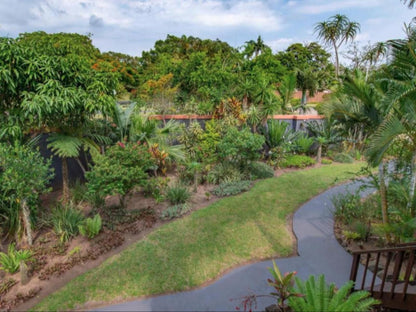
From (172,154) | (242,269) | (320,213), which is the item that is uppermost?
(172,154)

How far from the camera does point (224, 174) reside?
844cm

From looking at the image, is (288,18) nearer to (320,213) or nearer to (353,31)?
(320,213)

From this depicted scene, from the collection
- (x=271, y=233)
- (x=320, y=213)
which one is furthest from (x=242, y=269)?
(x=320, y=213)

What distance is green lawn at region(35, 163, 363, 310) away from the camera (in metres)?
4.02

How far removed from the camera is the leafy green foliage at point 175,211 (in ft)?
20.3

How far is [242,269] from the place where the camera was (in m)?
4.51

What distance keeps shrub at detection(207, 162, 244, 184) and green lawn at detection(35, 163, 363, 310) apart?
1020 mm

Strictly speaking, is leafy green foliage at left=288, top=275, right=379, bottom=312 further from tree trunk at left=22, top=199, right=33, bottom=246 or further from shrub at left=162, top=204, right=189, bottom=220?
tree trunk at left=22, top=199, right=33, bottom=246

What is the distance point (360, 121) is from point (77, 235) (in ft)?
19.6

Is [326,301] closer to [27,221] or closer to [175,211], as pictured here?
[175,211]

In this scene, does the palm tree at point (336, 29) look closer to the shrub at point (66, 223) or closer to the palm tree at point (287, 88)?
the palm tree at point (287, 88)

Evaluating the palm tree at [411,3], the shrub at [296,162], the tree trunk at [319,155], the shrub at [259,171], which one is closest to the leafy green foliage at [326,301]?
the shrub at [259,171]

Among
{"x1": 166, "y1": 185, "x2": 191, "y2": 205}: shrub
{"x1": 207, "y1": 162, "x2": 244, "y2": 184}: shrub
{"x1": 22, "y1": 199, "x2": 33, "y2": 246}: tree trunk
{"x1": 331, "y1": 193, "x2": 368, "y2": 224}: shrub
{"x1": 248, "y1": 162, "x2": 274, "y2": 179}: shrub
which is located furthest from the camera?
{"x1": 248, "y1": 162, "x2": 274, "y2": 179}: shrub

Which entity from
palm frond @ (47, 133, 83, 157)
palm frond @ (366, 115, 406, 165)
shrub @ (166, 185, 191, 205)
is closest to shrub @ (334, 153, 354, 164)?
palm frond @ (366, 115, 406, 165)
